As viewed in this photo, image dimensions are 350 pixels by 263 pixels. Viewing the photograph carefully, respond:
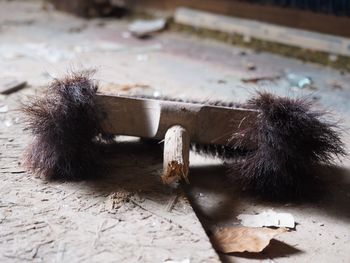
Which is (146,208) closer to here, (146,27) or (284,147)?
(284,147)

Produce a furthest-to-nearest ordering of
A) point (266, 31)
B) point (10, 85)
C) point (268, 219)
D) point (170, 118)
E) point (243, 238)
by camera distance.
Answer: point (266, 31) < point (10, 85) < point (170, 118) < point (268, 219) < point (243, 238)

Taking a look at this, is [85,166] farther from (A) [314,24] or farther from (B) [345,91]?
(A) [314,24]

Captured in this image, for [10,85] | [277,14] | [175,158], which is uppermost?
[277,14]

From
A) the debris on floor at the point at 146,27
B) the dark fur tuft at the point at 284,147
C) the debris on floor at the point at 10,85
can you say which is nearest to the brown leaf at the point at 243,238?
the dark fur tuft at the point at 284,147

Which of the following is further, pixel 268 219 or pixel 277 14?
pixel 277 14

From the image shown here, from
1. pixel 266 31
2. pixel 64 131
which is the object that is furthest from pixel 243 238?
pixel 266 31

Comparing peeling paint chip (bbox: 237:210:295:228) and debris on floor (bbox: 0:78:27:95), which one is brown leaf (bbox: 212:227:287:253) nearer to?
peeling paint chip (bbox: 237:210:295:228)

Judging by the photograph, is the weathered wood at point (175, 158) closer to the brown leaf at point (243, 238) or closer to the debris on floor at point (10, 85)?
the brown leaf at point (243, 238)

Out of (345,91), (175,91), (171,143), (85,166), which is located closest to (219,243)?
(171,143)
